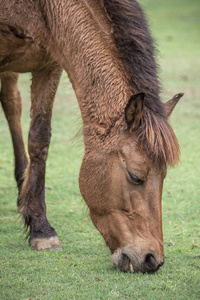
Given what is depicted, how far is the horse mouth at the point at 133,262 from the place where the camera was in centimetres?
380

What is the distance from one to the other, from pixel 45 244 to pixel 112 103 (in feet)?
5.59

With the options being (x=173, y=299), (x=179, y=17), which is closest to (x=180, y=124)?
(x=173, y=299)

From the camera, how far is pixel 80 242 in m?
5.04

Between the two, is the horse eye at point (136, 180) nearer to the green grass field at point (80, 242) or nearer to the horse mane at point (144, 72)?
the horse mane at point (144, 72)

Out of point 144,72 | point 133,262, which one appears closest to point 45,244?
point 133,262

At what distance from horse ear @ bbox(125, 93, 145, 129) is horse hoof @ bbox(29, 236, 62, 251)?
5.49 ft

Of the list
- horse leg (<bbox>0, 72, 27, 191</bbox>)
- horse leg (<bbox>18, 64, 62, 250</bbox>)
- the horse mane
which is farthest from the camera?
horse leg (<bbox>0, 72, 27, 191</bbox>)

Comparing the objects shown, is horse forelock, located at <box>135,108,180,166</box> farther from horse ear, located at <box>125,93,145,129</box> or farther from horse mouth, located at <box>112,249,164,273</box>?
horse mouth, located at <box>112,249,164,273</box>

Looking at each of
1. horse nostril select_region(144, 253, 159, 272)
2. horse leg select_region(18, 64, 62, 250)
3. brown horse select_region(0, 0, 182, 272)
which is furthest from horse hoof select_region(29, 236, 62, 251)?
horse nostril select_region(144, 253, 159, 272)

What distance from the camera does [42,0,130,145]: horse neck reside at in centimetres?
411

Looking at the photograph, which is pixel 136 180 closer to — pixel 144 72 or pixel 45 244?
pixel 144 72

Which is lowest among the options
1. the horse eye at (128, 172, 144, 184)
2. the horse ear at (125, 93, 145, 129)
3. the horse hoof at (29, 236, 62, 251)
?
the horse hoof at (29, 236, 62, 251)

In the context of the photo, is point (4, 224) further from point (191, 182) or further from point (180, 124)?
point (180, 124)

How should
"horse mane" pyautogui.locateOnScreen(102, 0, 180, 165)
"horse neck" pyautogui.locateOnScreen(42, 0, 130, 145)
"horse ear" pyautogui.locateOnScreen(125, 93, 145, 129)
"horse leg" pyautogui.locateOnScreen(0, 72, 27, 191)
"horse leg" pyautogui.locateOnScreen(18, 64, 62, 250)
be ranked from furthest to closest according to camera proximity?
"horse leg" pyautogui.locateOnScreen(0, 72, 27, 191) < "horse leg" pyautogui.locateOnScreen(18, 64, 62, 250) < "horse neck" pyautogui.locateOnScreen(42, 0, 130, 145) < "horse mane" pyautogui.locateOnScreen(102, 0, 180, 165) < "horse ear" pyautogui.locateOnScreen(125, 93, 145, 129)
